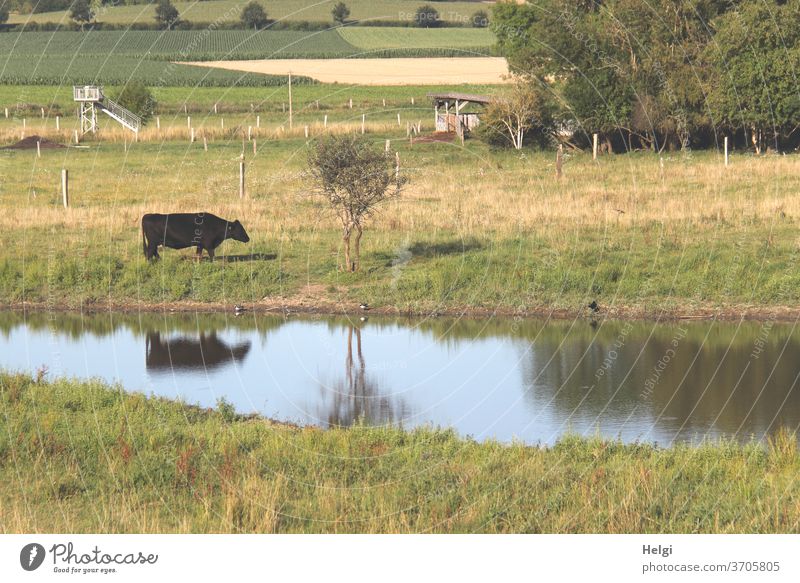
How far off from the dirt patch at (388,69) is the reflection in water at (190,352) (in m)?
64.7

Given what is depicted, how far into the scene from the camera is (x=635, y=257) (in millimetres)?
28094

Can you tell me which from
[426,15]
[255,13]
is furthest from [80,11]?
[426,15]

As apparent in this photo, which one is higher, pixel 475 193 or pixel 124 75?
pixel 124 75

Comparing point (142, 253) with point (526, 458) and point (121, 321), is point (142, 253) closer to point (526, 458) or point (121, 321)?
point (121, 321)

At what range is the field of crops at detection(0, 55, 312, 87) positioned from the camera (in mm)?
96188

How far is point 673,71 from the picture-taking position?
57.1 m

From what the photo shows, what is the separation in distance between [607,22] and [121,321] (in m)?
35.7

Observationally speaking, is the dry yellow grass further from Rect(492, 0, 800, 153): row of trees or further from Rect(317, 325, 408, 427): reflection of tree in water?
Rect(317, 325, 408, 427): reflection of tree in water

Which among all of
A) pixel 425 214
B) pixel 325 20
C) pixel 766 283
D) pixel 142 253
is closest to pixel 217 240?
pixel 142 253

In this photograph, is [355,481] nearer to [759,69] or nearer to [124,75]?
[759,69]

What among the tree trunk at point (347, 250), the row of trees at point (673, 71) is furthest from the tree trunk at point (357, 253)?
the row of trees at point (673, 71)

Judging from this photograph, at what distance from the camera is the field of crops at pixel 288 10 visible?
291 ft

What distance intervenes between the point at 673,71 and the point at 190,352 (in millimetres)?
38422

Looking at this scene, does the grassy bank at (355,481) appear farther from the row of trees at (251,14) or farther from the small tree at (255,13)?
the small tree at (255,13)
